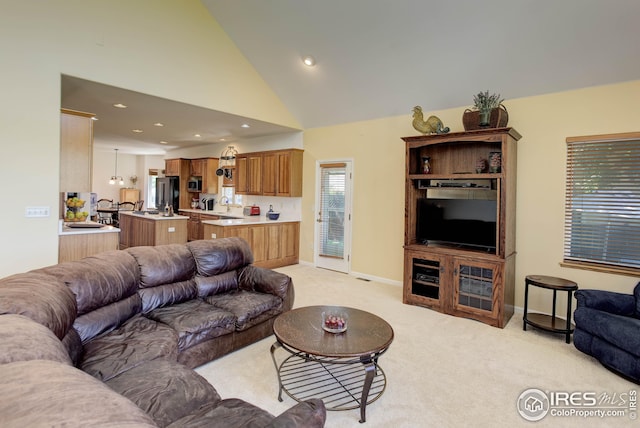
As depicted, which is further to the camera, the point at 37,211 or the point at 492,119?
the point at 492,119

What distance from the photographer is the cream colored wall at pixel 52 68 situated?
3467 millimetres

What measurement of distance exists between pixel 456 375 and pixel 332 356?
4.32 ft

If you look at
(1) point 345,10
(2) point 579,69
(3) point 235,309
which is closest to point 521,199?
(2) point 579,69

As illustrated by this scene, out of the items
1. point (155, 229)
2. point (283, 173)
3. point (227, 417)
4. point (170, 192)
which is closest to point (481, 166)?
point (283, 173)

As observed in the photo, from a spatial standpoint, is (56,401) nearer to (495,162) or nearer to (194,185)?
(495,162)

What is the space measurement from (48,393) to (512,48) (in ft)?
15.0

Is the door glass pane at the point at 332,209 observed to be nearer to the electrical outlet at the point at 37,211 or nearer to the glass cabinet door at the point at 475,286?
the glass cabinet door at the point at 475,286

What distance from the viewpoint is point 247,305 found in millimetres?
3129

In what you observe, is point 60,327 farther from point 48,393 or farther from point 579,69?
point 579,69

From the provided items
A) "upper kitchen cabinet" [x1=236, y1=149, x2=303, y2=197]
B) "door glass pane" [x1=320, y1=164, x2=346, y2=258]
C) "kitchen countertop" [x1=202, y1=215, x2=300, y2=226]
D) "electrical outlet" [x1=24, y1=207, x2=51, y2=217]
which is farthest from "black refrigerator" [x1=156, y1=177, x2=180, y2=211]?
"electrical outlet" [x1=24, y1=207, x2=51, y2=217]

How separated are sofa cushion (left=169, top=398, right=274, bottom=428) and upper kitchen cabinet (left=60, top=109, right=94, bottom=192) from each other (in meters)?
3.68

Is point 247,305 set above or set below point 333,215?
below

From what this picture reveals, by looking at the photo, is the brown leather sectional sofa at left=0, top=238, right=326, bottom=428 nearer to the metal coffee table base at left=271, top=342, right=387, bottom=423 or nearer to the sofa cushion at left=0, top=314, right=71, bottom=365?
the sofa cushion at left=0, top=314, right=71, bottom=365

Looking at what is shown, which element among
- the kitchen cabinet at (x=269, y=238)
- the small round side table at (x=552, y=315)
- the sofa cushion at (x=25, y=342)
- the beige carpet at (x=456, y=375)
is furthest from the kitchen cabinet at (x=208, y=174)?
the sofa cushion at (x=25, y=342)
